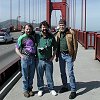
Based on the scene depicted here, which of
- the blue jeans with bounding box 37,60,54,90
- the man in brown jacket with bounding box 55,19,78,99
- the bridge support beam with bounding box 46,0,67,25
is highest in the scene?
the bridge support beam with bounding box 46,0,67,25

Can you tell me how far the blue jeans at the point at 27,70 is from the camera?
738 cm

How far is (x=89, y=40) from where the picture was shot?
2278 cm

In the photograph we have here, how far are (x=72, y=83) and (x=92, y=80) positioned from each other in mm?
2103

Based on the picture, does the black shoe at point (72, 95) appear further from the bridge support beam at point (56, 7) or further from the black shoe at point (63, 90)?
the bridge support beam at point (56, 7)

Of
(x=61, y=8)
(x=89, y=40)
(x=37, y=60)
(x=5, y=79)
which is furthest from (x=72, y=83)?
(x=61, y=8)

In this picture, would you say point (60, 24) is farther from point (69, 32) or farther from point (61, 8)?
point (61, 8)

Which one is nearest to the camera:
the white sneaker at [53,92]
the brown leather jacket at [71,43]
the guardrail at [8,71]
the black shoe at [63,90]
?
the brown leather jacket at [71,43]

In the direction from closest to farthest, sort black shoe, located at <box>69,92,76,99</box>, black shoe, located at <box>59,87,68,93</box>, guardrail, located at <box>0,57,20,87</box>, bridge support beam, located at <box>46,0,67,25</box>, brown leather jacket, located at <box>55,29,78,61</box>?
black shoe, located at <box>69,92,76,99</box>, brown leather jacket, located at <box>55,29,78,61</box>, black shoe, located at <box>59,87,68,93</box>, guardrail, located at <box>0,57,20,87</box>, bridge support beam, located at <box>46,0,67,25</box>

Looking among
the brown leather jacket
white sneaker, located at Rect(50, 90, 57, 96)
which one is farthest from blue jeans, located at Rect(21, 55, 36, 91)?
the brown leather jacket

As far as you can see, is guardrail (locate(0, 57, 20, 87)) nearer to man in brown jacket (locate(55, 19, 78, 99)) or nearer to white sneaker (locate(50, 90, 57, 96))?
white sneaker (locate(50, 90, 57, 96))

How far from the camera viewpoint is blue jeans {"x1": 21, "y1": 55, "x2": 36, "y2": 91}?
738cm

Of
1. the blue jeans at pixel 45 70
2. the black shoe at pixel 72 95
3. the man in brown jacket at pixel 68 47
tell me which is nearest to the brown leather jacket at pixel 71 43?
the man in brown jacket at pixel 68 47

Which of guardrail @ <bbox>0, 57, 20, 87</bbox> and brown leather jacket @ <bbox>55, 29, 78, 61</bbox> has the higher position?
brown leather jacket @ <bbox>55, 29, 78, 61</bbox>

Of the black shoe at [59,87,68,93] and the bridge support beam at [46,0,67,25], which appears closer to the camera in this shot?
the black shoe at [59,87,68,93]
